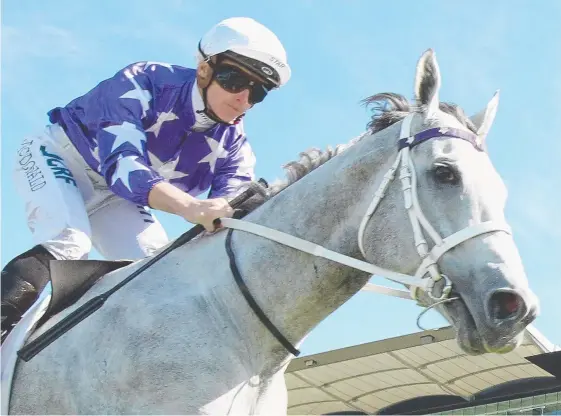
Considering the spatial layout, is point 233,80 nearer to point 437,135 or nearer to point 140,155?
point 140,155

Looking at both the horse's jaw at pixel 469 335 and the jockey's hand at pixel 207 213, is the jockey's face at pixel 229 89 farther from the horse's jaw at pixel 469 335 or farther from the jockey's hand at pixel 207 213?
the horse's jaw at pixel 469 335

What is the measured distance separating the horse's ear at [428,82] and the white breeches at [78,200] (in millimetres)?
1997

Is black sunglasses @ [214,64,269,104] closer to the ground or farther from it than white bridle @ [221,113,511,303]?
farther from it

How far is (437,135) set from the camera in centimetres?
470

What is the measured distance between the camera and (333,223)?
4.76 metres

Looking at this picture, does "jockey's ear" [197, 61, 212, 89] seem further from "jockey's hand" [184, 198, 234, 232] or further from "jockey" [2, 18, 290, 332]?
"jockey's hand" [184, 198, 234, 232]

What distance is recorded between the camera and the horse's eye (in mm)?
4484

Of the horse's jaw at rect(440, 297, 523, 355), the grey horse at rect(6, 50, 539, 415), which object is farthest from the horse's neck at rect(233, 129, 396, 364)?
the horse's jaw at rect(440, 297, 523, 355)

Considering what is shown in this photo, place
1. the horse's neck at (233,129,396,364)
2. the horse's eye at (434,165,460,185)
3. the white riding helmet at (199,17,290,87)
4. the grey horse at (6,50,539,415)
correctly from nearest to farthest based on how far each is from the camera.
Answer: the grey horse at (6,50,539,415) < the horse's eye at (434,165,460,185) < the horse's neck at (233,129,396,364) < the white riding helmet at (199,17,290,87)

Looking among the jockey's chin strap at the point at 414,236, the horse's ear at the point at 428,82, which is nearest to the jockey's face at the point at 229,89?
the jockey's chin strap at the point at 414,236

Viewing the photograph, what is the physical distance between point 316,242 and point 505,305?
103 cm

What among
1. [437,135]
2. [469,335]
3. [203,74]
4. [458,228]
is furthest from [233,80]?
[469,335]

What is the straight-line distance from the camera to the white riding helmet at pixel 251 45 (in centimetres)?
544

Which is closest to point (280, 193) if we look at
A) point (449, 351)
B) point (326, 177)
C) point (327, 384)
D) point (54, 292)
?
point (326, 177)
